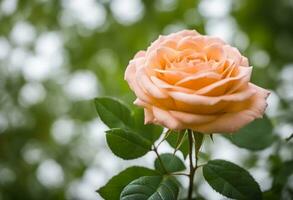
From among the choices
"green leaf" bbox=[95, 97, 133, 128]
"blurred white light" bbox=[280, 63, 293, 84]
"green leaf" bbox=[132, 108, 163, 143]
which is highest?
"green leaf" bbox=[95, 97, 133, 128]

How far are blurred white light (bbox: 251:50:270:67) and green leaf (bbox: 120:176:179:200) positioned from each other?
0.88 metres

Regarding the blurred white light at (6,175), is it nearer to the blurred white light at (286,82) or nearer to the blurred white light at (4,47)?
the blurred white light at (4,47)

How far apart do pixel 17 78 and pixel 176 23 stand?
0.47 m

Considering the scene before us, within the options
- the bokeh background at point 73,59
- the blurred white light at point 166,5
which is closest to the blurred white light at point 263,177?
the bokeh background at point 73,59

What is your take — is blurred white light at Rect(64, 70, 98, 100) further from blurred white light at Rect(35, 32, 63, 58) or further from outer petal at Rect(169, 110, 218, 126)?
outer petal at Rect(169, 110, 218, 126)

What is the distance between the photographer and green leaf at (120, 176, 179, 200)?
435 mm

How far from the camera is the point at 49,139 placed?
1329 mm

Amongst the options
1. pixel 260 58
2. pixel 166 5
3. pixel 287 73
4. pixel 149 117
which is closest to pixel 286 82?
pixel 287 73

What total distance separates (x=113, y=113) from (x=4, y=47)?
34.9 inches

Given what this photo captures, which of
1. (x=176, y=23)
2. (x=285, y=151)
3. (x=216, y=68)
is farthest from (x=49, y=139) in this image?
(x=216, y=68)

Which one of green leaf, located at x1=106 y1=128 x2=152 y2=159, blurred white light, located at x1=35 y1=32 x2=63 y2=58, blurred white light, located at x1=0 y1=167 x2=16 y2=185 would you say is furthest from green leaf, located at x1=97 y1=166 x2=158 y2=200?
blurred white light, located at x1=35 y1=32 x2=63 y2=58

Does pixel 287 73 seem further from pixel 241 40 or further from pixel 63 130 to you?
pixel 63 130

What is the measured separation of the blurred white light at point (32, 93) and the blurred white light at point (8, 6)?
0.67ft

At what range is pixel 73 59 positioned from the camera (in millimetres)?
1375
